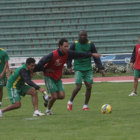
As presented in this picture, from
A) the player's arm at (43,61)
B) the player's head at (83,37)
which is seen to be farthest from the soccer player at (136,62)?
the player's arm at (43,61)

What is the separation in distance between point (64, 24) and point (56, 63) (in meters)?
20.6

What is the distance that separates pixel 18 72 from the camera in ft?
32.5

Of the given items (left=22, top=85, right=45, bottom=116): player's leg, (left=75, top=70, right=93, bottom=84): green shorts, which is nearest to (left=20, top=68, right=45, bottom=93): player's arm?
(left=22, top=85, right=45, bottom=116): player's leg

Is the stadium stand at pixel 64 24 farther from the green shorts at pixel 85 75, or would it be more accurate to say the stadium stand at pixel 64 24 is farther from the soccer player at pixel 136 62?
the green shorts at pixel 85 75

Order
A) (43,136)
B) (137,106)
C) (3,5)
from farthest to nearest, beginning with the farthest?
(3,5) < (137,106) < (43,136)

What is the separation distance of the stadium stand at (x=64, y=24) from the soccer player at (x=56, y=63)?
62.7ft

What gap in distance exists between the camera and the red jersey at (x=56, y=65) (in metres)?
10.1

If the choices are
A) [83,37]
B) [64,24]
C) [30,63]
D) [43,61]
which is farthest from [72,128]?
[64,24]

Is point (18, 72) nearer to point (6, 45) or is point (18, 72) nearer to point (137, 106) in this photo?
point (137, 106)

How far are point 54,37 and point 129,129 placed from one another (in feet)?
75.1

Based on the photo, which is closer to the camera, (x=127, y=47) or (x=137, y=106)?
(x=137, y=106)

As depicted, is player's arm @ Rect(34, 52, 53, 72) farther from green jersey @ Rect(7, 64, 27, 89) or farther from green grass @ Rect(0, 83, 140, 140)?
green grass @ Rect(0, 83, 140, 140)

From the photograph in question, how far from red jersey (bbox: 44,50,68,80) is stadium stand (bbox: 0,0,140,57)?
19.2 m

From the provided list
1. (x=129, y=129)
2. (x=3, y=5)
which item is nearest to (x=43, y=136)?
(x=129, y=129)
